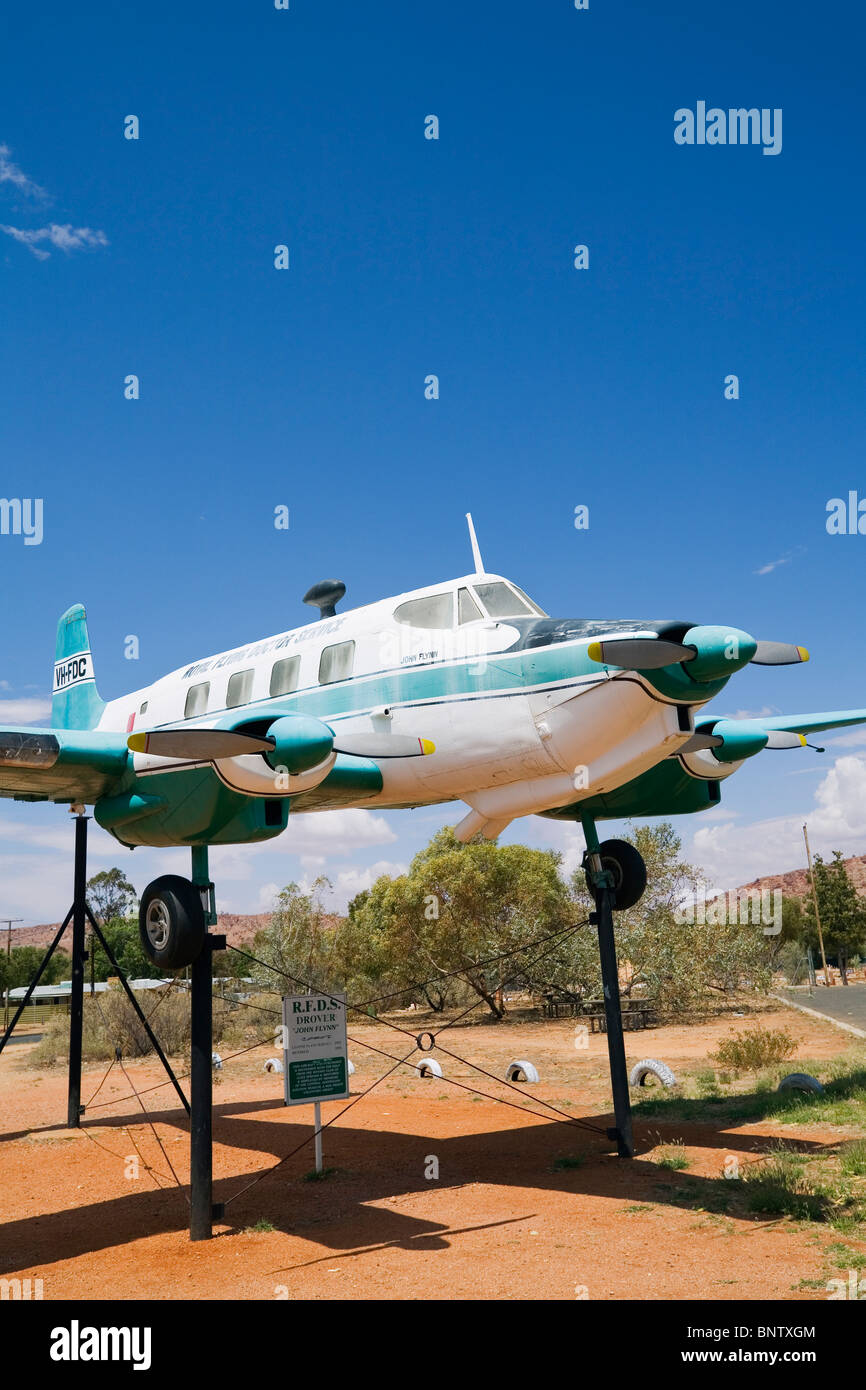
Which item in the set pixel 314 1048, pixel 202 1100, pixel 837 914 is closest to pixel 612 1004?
pixel 314 1048

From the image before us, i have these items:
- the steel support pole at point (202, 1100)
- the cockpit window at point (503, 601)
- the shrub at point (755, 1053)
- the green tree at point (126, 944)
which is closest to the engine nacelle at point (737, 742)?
the cockpit window at point (503, 601)

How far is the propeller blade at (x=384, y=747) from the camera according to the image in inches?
407

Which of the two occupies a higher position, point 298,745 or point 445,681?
point 445,681

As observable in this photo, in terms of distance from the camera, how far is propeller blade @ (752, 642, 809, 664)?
32.3ft

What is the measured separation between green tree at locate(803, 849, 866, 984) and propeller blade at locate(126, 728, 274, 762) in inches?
2203

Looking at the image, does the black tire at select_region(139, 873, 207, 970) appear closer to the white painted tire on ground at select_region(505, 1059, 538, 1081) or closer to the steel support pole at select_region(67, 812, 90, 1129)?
the steel support pole at select_region(67, 812, 90, 1129)

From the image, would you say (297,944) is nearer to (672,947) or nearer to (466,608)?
(672,947)

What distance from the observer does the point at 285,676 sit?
12289 millimetres

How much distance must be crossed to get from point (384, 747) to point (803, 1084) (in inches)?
378

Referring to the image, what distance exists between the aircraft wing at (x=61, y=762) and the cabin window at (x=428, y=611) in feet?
11.6

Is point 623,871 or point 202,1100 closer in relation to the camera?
point 202,1100

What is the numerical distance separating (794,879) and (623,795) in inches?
4875

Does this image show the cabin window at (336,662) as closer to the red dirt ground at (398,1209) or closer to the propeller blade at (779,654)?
the propeller blade at (779,654)

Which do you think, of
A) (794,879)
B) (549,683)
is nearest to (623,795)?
(549,683)
